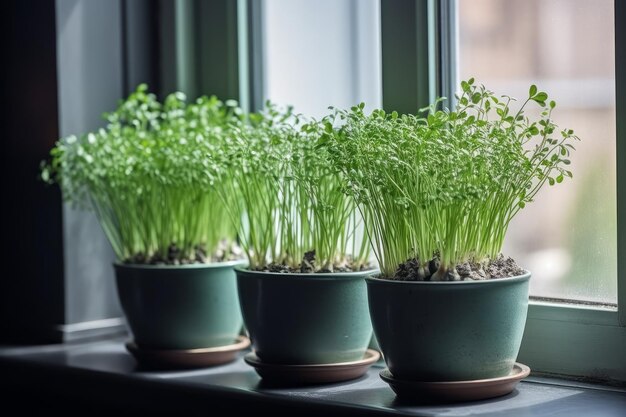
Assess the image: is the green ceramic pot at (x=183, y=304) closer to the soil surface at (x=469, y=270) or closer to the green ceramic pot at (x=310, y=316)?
the green ceramic pot at (x=310, y=316)

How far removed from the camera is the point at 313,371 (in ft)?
4.24

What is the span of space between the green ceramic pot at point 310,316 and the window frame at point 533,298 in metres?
0.25

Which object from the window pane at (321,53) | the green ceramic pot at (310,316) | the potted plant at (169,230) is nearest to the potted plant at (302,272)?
the green ceramic pot at (310,316)

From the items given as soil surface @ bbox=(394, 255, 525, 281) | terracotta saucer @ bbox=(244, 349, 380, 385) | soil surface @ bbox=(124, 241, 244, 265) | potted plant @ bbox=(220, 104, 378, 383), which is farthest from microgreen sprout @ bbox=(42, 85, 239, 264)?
soil surface @ bbox=(394, 255, 525, 281)

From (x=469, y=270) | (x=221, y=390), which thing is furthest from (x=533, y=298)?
(x=221, y=390)

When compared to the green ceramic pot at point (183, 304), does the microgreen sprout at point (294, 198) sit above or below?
above

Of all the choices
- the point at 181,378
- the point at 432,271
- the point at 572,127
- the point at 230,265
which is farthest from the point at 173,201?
the point at 572,127

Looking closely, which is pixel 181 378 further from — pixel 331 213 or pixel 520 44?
pixel 520 44

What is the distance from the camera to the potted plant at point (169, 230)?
146 centimetres

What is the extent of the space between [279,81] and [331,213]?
0.45 metres

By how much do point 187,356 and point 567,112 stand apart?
69cm

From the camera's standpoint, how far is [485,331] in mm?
1114

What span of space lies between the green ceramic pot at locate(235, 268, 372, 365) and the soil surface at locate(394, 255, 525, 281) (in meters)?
0.11

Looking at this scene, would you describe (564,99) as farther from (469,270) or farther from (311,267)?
(311,267)
